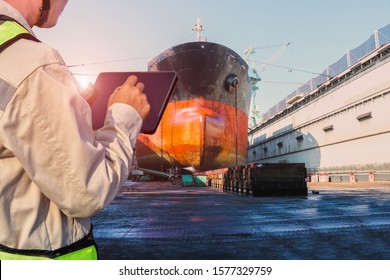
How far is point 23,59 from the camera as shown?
0.84 meters

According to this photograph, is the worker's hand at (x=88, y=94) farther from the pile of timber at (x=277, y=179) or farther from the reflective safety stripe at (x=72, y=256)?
the pile of timber at (x=277, y=179)

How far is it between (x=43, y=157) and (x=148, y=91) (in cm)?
65

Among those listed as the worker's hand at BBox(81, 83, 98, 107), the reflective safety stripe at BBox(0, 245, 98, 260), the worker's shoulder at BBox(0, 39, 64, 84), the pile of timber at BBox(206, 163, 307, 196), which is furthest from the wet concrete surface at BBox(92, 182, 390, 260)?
the pile of timber at BBox(206, 163, 307, 196)

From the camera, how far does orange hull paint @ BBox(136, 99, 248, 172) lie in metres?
18.5

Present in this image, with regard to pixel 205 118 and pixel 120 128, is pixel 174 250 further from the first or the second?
pixel 205 118

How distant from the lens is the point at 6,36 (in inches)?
32.7

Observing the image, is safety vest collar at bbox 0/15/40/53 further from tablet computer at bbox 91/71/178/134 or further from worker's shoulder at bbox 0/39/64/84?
tablet computer at bbox 91/71/178/134

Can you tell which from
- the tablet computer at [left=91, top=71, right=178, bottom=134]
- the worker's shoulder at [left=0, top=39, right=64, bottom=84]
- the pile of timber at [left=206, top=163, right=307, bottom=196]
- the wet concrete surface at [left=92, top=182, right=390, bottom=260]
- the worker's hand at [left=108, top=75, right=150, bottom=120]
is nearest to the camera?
the worker's shoulder at [left=0, top=39, right=64, bottom=84]

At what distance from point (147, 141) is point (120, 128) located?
67.8 feet

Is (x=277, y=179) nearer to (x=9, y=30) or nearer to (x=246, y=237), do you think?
(x=246, y=237)

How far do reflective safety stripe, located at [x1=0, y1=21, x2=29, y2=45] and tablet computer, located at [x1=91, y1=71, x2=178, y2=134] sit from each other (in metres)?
0.49

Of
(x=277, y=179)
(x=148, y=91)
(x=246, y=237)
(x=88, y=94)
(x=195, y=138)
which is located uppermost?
(x=195, y=138)

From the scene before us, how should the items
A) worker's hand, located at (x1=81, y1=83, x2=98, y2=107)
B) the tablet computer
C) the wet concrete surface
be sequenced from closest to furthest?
worker's hand, located at (x1=81, y1=83, x2=98, y2=107)
the tablet computer
the wet concrete surface

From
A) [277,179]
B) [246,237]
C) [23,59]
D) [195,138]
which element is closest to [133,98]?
[23,59]
